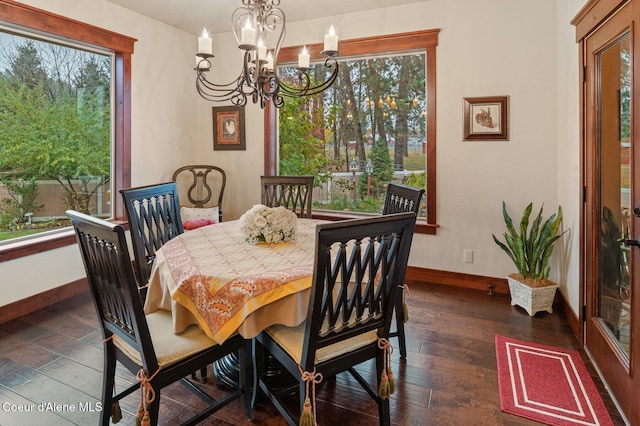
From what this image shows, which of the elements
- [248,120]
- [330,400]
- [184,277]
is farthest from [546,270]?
[248,120]

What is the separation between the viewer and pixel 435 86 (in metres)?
3.66

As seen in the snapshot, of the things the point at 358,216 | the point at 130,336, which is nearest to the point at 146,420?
the point at 130,336

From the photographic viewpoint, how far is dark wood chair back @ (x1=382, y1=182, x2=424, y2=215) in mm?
2342

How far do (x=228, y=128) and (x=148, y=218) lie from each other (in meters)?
2.30

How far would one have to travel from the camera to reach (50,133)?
3.35m

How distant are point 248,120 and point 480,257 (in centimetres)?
286

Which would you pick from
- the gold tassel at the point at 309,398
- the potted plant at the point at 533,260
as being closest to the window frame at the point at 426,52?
the potted plant at the point at 533,260

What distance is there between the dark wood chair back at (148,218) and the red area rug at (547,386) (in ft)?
7.09

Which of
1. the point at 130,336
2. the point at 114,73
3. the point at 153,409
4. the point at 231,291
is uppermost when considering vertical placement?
the point at 114,73

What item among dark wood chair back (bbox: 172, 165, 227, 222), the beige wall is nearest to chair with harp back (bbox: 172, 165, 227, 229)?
dark wood chair back (bbox: 172, 165, 227, 222)

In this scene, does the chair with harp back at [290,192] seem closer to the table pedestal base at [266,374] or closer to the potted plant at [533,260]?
the table pedestal base at [266,374]

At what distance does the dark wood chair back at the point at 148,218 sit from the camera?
2389mm

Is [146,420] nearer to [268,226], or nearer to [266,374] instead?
[266,374]

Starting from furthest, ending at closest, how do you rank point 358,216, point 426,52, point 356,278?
1. point 358,216
2. point 426,52
3. point 356,278
